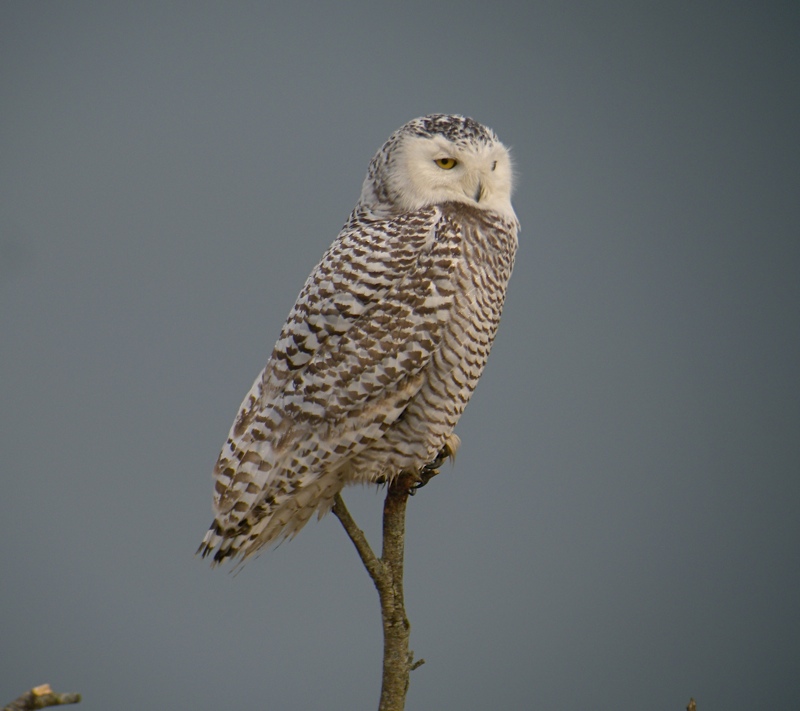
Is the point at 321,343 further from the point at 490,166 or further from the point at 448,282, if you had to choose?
the point at 490,166

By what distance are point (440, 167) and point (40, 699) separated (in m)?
1.42

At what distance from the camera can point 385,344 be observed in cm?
224

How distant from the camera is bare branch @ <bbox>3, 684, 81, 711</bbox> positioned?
4.64ft

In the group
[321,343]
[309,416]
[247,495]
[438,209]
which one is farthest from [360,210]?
[247,495]

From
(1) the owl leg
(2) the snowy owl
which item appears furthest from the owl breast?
(1) the owl leg

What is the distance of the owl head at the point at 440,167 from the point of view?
225cm

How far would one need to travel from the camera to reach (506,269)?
7.80 feet

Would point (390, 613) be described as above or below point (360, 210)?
below

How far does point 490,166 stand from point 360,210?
35 centimetres

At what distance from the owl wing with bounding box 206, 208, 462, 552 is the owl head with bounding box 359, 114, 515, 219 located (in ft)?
0.27

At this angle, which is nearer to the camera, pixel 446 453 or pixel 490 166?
pixel 490 166

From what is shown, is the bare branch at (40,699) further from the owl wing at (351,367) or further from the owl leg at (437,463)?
the owl leg at (437,463)

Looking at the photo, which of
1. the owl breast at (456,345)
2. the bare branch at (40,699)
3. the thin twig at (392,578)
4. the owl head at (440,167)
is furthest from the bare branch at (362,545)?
the bare branch at (40,699)

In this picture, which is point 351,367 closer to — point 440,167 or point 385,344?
point 385,344
